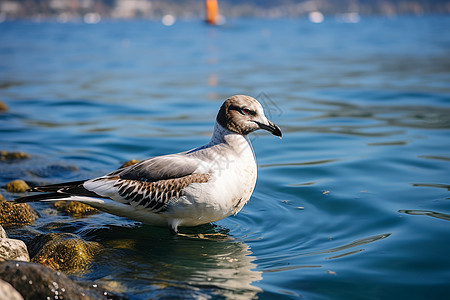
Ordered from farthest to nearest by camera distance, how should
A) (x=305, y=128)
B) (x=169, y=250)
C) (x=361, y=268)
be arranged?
(x=305, y=128)
(x=169, y=250)
(x=361, y=268)

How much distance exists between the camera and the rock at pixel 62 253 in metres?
4.79

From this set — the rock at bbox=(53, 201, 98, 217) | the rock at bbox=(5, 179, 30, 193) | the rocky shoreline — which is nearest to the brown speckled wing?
the rocky shoreline

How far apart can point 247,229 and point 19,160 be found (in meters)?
4.58

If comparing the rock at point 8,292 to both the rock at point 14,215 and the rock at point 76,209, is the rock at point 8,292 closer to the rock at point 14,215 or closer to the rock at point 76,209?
the rock at point 14,215

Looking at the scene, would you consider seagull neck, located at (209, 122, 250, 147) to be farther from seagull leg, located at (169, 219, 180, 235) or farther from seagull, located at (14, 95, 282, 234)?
seagull leg, located at (169, 219, 180, 235)

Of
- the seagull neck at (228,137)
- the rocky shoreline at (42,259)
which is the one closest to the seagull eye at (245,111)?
the seagull neck at (228,137)

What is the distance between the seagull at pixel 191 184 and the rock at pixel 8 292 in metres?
2.02

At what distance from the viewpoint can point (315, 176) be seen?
7.93m

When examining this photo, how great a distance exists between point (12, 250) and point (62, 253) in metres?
0.44

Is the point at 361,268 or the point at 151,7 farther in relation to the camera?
the point at 151,7

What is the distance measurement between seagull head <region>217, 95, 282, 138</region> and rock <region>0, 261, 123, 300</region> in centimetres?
241

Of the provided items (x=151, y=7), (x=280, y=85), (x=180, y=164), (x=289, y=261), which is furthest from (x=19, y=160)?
(x=151, y=7)

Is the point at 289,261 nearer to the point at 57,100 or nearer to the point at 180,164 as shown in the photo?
the point at 180,164

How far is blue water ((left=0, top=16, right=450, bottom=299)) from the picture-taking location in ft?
15.5
